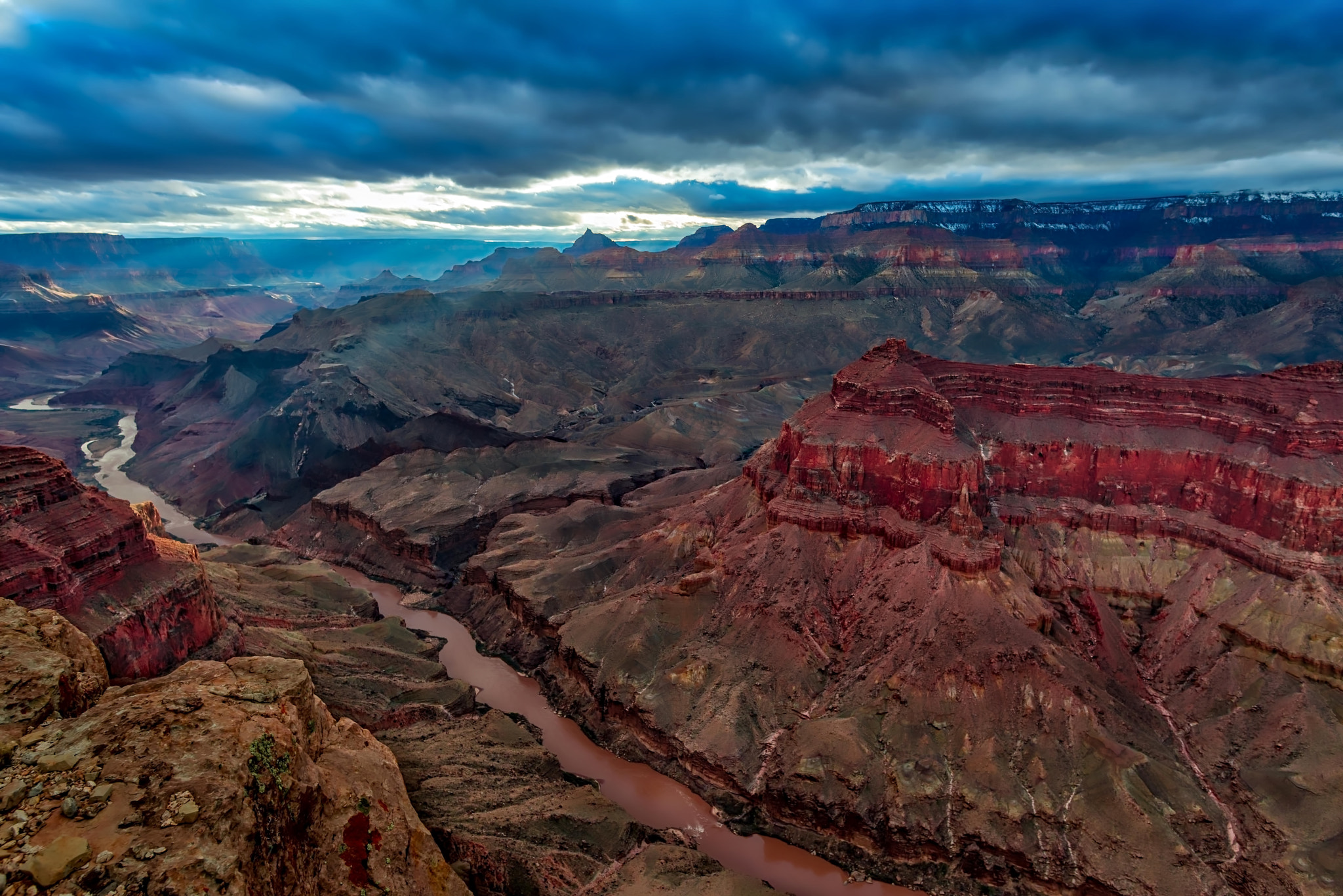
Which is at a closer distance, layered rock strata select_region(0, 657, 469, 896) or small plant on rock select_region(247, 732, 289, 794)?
layered rock strata select_region(0, 657, 469, 896)

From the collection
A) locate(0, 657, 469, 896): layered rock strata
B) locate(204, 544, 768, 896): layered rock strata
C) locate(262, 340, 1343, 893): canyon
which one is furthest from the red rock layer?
locate(262, 340, 1343, 893): canyon

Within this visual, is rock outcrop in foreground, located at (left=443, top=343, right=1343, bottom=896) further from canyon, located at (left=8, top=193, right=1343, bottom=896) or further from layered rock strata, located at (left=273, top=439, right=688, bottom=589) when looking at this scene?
layered rock strata, located at (left=273, top=439, right=688, bottom=589)

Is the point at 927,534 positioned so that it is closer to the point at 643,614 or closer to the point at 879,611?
the point at 879,611

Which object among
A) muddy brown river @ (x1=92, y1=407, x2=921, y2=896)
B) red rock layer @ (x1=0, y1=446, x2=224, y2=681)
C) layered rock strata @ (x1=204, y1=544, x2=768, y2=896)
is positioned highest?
red rock layer @ (x1=0, y1=446, x2=224, y2=681)

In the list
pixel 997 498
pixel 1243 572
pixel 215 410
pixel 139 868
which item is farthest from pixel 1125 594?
pixel 215 410

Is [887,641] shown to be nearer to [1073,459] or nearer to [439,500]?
[1073,459]

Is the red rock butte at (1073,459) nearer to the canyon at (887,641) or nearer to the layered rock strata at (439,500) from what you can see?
the canyon at (887,641)

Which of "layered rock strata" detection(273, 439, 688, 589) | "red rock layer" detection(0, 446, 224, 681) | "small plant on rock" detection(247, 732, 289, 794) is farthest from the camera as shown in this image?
"layered rock strata" detection(273, 439, 688, 589)

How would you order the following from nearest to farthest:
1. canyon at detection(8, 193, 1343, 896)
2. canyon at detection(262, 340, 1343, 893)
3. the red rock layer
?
the red rock layer
canyon at detection(8, 193, 1343, 896)
canyon at detection(262, 340, 1343, 893)
